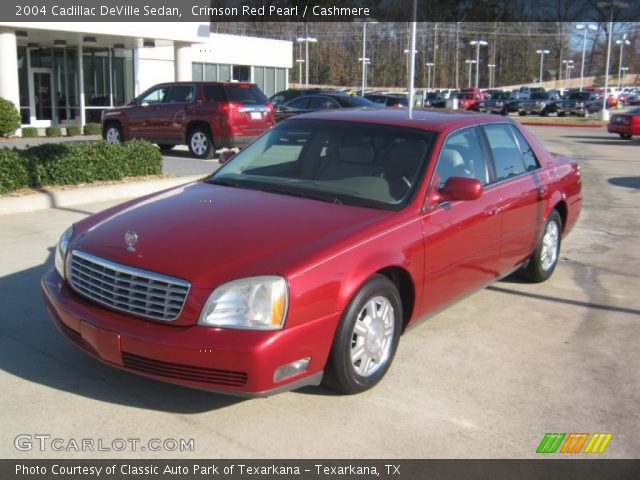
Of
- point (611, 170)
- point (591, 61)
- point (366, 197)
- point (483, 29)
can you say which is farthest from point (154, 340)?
point (591, 61)

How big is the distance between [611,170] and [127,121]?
11.7 meters

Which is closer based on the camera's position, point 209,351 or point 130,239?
point 209,351

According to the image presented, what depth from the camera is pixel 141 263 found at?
12.4ft

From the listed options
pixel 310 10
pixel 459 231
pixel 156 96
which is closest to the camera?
pixel 459 231

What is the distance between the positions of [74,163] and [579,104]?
44498 mm

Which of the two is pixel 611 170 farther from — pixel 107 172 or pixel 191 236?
pixel 191 236

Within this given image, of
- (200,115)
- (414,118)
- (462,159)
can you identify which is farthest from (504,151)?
(200,115)

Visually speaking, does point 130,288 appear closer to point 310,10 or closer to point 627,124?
point 627,124

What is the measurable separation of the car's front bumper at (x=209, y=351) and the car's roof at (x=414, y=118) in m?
1.94

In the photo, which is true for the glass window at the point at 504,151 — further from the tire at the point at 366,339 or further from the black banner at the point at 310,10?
the black banner at the point at 310,10

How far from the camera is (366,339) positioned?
405 centimetres

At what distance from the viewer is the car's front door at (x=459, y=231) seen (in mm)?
4613

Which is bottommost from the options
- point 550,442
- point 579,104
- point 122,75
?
point 550,442

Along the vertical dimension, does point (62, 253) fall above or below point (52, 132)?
below
